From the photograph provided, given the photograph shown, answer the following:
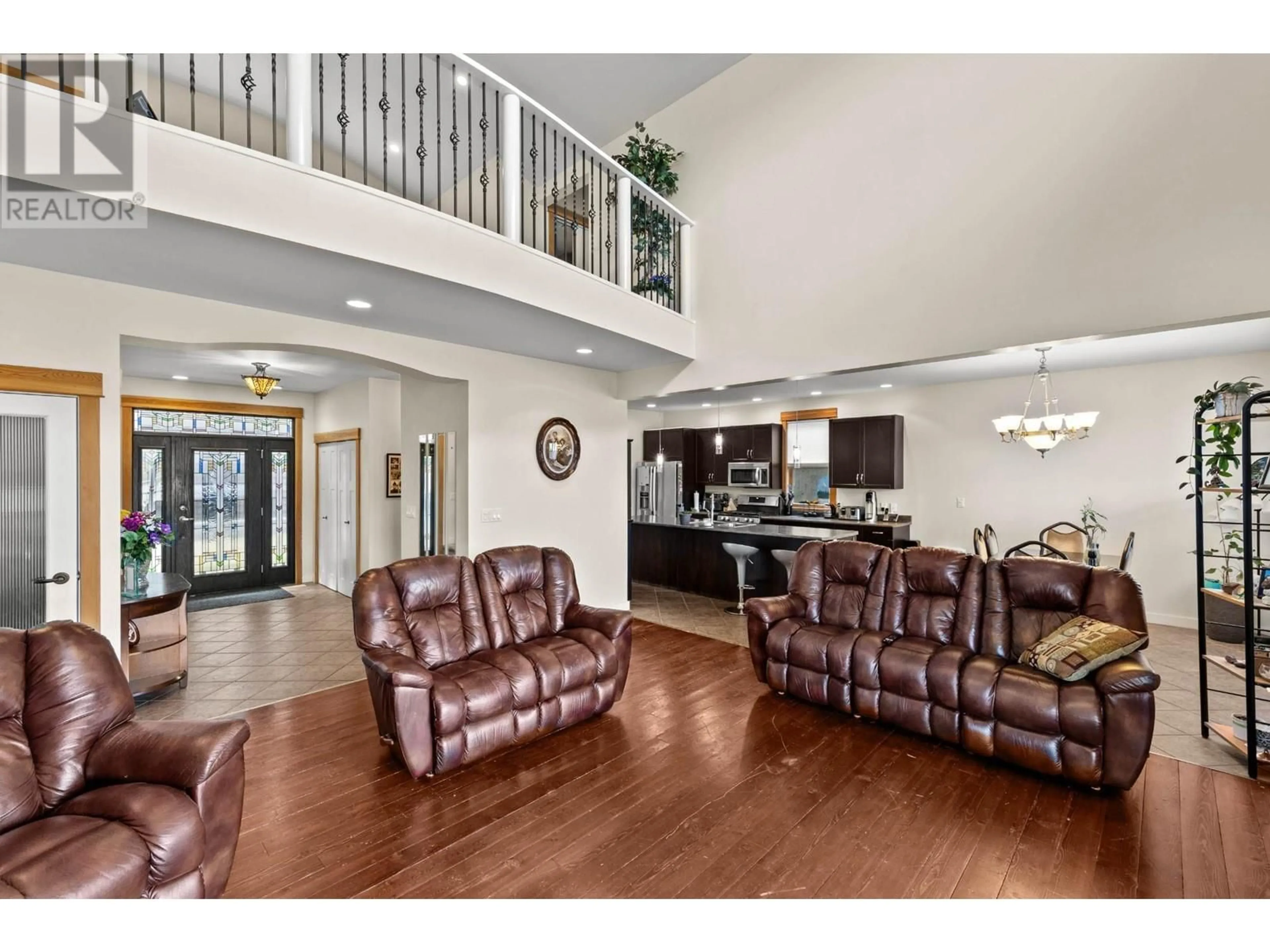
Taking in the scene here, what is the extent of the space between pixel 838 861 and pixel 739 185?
501cm

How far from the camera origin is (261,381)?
571cm

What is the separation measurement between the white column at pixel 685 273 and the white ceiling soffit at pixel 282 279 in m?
0.98

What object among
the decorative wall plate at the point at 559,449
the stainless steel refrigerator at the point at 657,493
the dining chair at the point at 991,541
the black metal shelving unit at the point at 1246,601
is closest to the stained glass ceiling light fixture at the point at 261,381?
the decorative wall plate at the point at 559,449

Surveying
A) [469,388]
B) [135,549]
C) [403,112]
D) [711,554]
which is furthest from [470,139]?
[711,554]

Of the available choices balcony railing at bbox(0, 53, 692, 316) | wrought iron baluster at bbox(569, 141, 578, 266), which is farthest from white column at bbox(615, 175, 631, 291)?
wrought iron baluster at bbox(569, 141, 578, 266)

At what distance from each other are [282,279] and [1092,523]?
25.0 feet

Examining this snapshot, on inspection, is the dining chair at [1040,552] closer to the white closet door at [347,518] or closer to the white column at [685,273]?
the white column at [685,273]

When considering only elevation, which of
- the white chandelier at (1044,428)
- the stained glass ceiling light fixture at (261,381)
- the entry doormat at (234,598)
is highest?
the stained glass ceiling light fixture at (261,381)

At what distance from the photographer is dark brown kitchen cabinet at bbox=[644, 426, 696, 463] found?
9273 mm

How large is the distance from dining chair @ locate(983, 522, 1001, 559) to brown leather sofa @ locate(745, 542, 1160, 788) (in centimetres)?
145

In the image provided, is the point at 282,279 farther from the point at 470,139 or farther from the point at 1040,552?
the point at 1040,552

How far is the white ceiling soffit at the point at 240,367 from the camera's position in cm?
518

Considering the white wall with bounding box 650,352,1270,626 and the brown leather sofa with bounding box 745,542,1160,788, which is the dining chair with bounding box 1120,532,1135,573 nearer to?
the white wall with bounding box 650,352,1270,626
